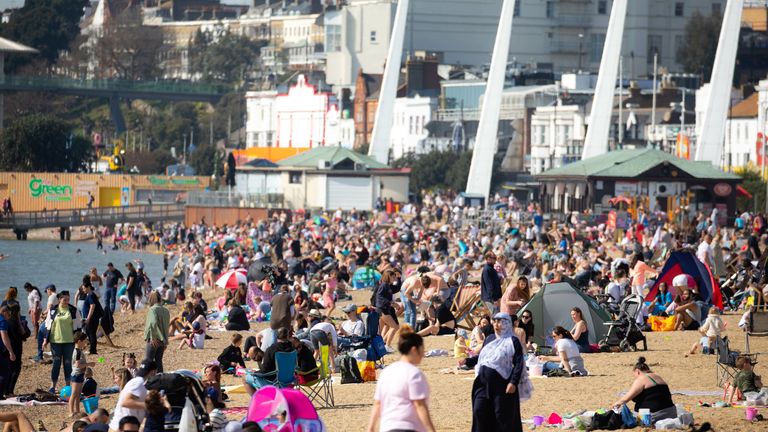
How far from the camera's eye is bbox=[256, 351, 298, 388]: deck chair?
16.2 meters

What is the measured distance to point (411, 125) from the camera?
10150 centimetres

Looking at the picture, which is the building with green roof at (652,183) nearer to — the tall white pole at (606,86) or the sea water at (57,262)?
the tall white pole at (606,86)

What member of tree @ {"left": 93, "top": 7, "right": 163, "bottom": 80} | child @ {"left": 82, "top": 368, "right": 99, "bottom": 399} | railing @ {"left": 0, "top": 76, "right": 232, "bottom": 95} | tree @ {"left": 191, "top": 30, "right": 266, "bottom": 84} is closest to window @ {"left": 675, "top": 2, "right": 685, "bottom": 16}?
railing @ {"left": 0, "top": 76, "right": 232, "bottom": 95}

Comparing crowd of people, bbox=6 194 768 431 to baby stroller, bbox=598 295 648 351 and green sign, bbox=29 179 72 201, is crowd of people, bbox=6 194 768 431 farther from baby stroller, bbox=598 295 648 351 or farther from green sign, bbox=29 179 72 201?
green sign, bbox=29 179 72 201

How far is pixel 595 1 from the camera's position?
412 ft

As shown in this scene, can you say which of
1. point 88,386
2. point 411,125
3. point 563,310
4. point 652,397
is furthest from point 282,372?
point 411,125

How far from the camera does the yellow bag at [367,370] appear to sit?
18.7m

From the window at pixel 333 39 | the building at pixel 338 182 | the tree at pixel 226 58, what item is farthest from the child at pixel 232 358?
the tree at pixel 226 58

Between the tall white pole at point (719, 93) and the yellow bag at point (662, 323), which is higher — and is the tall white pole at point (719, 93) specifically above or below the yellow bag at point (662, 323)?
above

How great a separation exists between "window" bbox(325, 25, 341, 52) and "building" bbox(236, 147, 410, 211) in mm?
52565

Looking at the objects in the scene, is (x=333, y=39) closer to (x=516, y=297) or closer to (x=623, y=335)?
(x=516, y=297)

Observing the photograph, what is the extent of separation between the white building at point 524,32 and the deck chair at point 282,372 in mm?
100088

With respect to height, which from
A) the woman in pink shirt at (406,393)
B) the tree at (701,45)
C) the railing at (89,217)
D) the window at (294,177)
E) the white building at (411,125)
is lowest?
the railing at (89,217)

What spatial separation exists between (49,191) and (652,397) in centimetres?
7578
